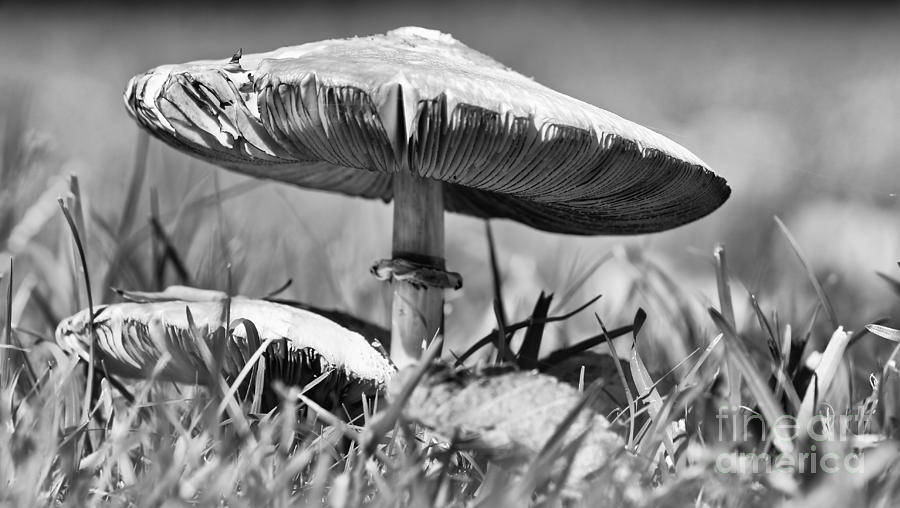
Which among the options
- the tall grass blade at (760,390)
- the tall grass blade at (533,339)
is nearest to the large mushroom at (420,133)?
the tall grass blade at (533,339)

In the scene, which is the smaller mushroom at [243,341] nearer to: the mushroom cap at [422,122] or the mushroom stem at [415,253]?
the mushroom stem at [415,253]

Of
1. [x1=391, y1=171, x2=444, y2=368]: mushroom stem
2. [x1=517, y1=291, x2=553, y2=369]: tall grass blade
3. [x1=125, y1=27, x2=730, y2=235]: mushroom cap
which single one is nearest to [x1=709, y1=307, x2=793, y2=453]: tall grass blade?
[x1=125, y1=27, x2=730, y2=235]: mushroom cap

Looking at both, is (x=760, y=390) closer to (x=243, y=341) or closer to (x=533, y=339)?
(x=533, y=339)

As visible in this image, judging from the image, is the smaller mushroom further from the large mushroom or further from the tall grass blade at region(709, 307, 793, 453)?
the tall grass blade at region(709, 307, 793, 453)

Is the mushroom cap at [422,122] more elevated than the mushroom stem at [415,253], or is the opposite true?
the mushroom cap at [422,122]

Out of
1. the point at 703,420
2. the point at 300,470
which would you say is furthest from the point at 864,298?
the point at 300,470

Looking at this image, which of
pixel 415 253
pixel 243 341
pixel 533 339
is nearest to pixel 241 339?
pixel 243 341

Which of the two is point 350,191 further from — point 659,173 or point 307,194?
point 307,194
